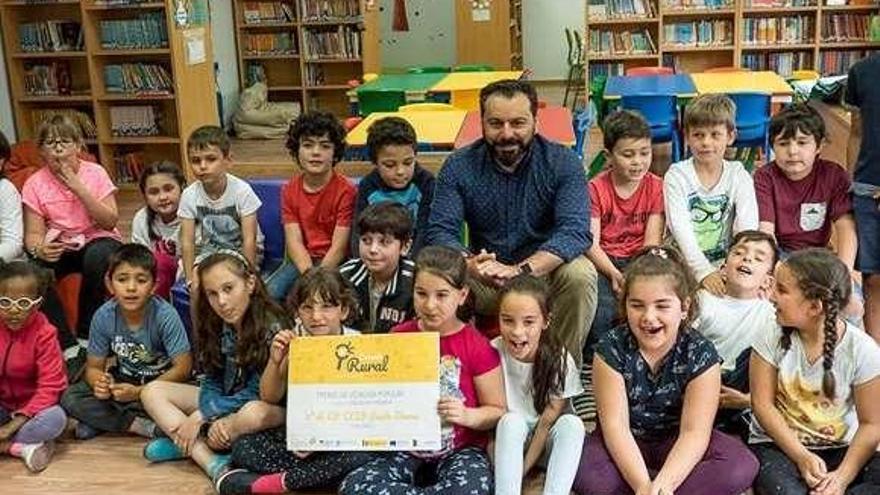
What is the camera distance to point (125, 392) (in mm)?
3119

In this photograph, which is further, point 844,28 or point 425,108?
point 844,28

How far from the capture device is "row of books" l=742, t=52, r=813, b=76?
8.71 metres

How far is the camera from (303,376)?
2.68m

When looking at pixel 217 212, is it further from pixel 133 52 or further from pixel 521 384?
pixel 133 52

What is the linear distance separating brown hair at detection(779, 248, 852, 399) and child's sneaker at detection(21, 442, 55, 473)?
2.38 meters

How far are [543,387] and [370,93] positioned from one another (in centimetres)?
374

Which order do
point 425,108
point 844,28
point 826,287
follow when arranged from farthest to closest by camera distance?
1. point 844,28
2. point 425,108
3. point 826,287

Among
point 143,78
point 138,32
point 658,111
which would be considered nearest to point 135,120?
point 143,78

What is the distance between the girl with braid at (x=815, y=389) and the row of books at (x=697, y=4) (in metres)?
6.64

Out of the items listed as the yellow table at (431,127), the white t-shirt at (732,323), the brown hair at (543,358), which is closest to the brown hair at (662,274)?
the brown hair at (543,358)

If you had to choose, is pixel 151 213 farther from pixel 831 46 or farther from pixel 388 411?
pixel 831 46

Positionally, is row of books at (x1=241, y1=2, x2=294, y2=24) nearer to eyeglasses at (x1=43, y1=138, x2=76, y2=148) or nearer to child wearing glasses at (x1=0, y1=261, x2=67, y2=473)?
eyeglasses at (x1=43, y1=138, x2=76, y2=148)

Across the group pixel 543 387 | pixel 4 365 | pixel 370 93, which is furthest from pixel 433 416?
pixel 370 93

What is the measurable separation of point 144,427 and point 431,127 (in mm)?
2314
